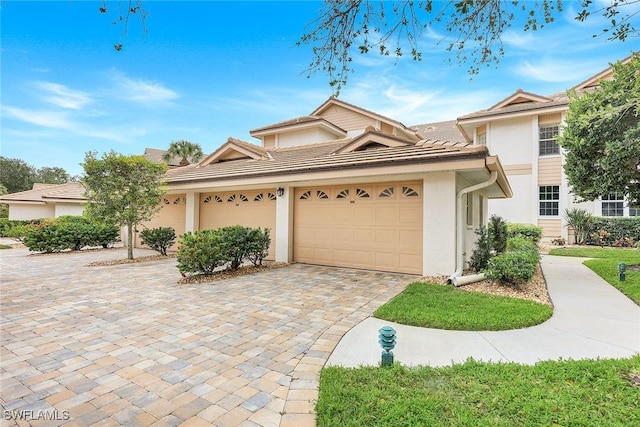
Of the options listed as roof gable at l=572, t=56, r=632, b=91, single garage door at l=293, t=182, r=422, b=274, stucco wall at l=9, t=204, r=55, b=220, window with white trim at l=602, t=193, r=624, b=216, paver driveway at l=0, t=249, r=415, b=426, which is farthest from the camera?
stucco wall at l=9, t=204, r=55, b=220

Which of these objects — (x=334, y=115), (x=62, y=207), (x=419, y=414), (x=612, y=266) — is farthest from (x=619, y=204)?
(x=62, y=207)

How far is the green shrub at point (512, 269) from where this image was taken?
22.5 feet

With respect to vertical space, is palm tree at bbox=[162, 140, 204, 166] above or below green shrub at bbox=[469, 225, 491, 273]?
above

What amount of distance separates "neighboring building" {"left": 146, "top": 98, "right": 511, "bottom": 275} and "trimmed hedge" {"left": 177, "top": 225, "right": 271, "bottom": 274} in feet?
4.12

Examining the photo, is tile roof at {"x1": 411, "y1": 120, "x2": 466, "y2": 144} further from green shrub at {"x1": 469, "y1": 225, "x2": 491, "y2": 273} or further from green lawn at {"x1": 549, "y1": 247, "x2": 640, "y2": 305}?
green shrub at {"x1": 469, "y1": 225, "x2": 491, "y2": 273}

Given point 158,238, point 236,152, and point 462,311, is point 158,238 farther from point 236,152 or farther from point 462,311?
point 462,311

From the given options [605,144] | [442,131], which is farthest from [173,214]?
[442,131]

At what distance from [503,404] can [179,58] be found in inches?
465

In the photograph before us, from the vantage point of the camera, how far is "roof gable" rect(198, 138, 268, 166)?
13.7 meters

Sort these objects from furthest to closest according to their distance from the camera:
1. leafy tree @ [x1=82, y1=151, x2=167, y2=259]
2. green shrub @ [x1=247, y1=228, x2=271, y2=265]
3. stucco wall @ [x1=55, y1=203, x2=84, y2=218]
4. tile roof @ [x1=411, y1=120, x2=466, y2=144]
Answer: stucco wall @ [x1=55, y1=203, x2=84, y2=218], tile roof @ [x1=411, y1=120, x2=466, y2=144], leafy tree @ [x1=82, y1=151, x2=167, y2=259], green shrub @ [x1=247, y1=228, x2=271, y2=265]

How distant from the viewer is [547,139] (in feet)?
55.9

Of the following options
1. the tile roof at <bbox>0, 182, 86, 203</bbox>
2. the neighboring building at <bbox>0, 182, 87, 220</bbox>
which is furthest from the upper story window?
the neighboring building at <bbox>0, 182, 87, 220</bbox>

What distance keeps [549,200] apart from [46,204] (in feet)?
122

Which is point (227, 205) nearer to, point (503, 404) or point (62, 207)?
point (503, 404)
